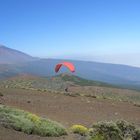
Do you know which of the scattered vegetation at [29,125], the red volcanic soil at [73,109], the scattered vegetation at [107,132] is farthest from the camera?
the red volcanic soil at [73,109]

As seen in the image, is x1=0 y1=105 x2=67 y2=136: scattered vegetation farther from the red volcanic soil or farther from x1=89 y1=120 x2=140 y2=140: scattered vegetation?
the red volcanic soil

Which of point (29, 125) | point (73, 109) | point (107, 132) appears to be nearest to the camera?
point (107, 132)

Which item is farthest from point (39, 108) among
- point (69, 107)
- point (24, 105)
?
point (69, 107)

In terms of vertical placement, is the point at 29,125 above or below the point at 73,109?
above

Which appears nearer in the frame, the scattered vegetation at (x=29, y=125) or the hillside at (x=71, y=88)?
the scattered vegetation at (x=29, y=125)

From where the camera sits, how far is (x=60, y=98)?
31844 mm

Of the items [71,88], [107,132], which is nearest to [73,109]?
[107,132]

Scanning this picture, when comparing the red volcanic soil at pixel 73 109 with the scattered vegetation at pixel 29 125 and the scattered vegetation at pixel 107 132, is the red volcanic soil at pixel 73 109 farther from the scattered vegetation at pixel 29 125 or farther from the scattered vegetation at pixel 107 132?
the scattered vegetation at pixel 107 132

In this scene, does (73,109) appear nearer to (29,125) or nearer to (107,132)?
(29,125)

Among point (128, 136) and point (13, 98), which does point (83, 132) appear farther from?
point (13, 98)

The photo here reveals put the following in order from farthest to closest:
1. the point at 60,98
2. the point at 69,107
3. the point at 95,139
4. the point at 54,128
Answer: the point at 60,98, the point at 69,107, the point at 54,128, the point at 95,139

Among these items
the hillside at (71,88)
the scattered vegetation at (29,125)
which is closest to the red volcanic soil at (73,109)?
the scattered vegetation at (29,125)

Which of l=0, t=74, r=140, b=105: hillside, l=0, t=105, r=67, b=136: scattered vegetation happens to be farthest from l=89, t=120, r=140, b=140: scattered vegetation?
Answer: l=0, t=74, r=140, b=105: hillside

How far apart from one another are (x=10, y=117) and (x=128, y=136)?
16.1ft
